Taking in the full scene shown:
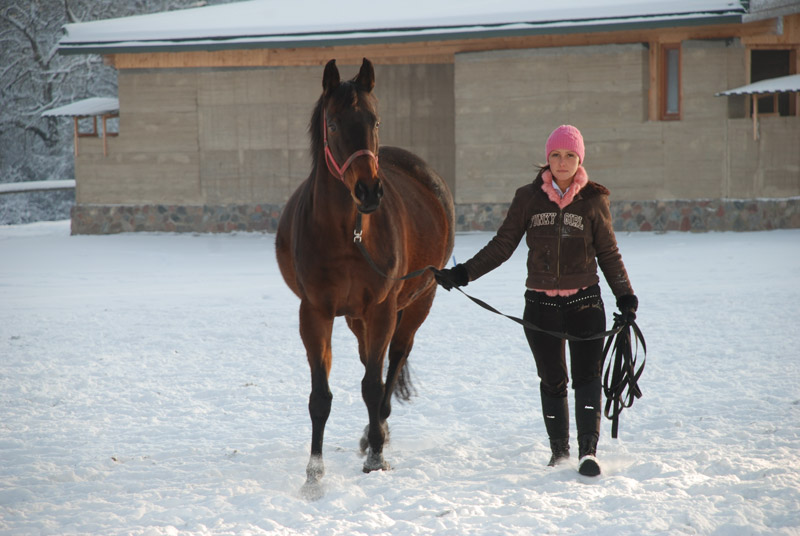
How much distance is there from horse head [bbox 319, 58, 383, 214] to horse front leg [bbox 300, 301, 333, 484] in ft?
2.26

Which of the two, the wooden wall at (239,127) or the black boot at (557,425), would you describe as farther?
the wooden wall at (239,127)

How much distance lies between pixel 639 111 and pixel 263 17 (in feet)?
29.4

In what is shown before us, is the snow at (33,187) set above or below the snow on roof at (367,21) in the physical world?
below

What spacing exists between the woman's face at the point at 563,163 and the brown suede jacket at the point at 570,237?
0.06 m

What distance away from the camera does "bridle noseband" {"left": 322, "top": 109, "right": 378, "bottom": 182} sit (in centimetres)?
405

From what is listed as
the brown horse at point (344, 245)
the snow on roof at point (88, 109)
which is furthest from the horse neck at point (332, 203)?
the snow on roof at point (88, 109)

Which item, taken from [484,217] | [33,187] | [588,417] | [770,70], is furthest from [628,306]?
[33,187]

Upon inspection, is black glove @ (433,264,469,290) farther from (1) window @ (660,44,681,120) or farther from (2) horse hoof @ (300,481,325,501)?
(1) window @ (660,44,681,120)

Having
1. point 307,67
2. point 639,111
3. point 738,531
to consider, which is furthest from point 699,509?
point 307,67

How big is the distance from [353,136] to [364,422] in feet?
7.95

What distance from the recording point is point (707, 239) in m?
15.8

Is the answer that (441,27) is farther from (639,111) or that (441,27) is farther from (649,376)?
(649,376)

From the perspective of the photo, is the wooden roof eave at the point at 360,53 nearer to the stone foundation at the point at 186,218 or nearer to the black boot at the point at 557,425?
the stone foundation at the point at 186,218

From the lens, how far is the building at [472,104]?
54.0ft
